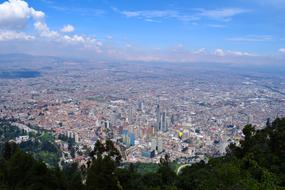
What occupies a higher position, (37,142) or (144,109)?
(144,109)

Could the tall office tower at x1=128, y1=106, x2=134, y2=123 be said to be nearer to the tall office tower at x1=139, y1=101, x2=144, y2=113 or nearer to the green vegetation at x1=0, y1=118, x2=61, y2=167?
the tall office tower at x1=139, y1=101, x2=144, y2=113

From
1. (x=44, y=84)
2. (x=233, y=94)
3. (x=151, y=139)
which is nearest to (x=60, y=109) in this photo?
(x=151, y=139)

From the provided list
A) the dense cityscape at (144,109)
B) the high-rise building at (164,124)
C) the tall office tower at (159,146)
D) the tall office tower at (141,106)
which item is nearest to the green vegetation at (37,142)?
the dense cityscape at (144,109)

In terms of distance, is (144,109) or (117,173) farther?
(144,109)

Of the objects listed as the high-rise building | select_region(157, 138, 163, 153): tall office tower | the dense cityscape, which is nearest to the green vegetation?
the dense cityscape

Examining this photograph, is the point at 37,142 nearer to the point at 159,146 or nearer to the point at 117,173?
the point at 159,146

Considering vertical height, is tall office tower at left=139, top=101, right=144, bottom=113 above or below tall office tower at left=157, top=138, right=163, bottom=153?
above

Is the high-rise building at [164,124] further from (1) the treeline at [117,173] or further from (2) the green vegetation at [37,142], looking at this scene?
(1) the treeline at [117,173]

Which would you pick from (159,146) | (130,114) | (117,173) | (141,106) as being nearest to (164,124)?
(130,114)
